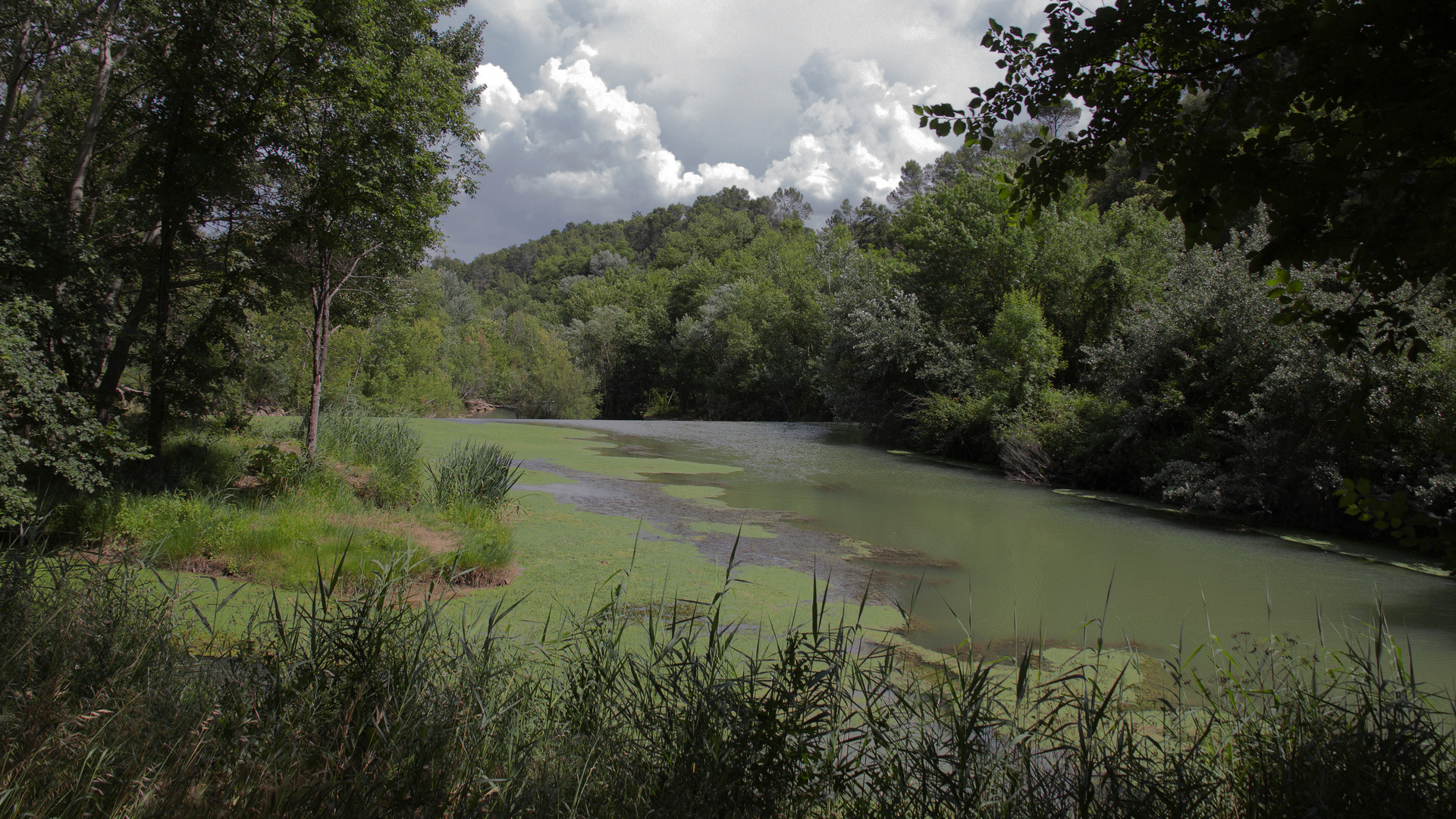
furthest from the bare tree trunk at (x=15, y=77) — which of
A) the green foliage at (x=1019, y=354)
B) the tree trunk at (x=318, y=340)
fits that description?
the green foliage at (x=1019, y=354)

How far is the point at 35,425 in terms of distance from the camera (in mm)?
6137

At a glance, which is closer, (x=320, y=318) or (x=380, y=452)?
(x=320, y=318)

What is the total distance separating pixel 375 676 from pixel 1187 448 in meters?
13.7

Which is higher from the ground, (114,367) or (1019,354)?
(1019,354)

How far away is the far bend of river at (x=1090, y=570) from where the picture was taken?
6551 mm

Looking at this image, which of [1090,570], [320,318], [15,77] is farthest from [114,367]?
[1090,570]

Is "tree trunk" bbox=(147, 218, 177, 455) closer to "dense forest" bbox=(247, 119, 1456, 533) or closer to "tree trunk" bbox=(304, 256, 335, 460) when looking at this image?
"dense forest" bbox=(247, 119, 1456, 533)

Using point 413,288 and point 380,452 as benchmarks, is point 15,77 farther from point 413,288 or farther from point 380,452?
point 413,288

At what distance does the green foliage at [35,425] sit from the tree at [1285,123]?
6.65 m

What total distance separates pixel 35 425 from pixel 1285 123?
8.42 meters

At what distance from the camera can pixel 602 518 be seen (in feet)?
33.1

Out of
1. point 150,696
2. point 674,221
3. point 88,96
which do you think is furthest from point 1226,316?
point 674,221

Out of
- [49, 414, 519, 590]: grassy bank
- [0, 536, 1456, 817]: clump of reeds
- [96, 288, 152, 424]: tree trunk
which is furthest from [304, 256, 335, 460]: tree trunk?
[0, 536, 1456, 817]: clump of reeds

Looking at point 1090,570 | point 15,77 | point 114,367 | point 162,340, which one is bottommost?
point 1090,570
